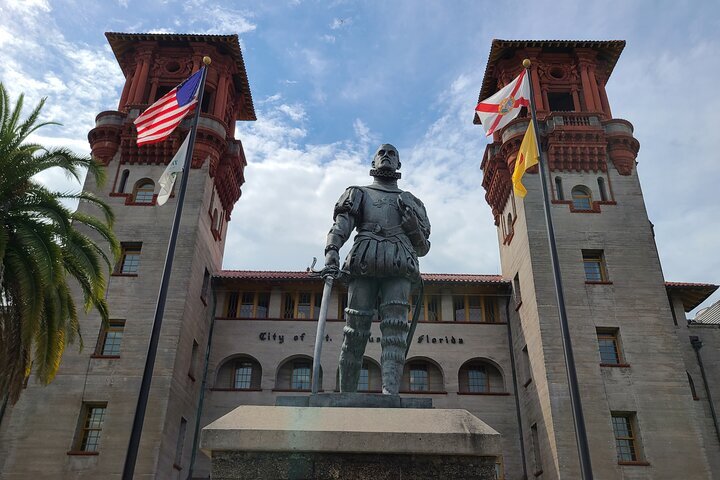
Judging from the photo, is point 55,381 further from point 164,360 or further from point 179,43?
point 179,43

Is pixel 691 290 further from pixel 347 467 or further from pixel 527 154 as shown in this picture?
pixel 347 467

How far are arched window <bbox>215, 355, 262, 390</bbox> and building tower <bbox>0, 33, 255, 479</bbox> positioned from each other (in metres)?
1.72

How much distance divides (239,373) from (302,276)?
5.57 metres

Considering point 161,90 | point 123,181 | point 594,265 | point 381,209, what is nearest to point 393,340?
point 381,209

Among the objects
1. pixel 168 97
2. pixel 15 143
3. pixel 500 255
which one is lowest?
pixel 15 143

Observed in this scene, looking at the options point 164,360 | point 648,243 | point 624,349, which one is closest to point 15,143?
point 164,360

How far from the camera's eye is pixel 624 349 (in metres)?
25.3

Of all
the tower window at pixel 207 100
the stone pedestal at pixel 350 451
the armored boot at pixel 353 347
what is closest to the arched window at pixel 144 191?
the tower window at pixel 207 100

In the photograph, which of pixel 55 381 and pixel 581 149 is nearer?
pixel 55 381

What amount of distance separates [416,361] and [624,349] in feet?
31.3

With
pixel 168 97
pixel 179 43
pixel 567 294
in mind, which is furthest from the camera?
pixel 179 43

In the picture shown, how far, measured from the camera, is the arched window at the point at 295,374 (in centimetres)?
2980

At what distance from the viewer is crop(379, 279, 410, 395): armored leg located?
792cm

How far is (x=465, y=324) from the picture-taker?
1211 inches
